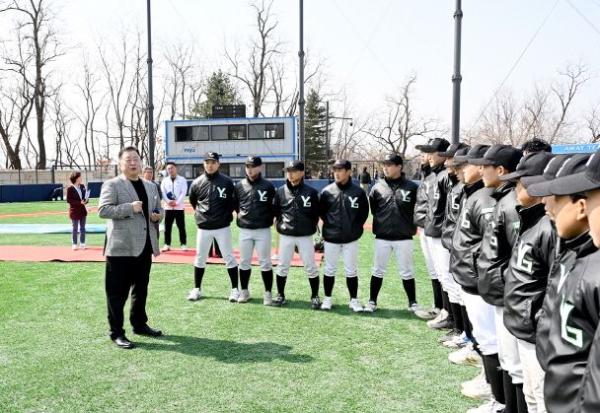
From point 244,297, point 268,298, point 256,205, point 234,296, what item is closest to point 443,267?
point 268,298

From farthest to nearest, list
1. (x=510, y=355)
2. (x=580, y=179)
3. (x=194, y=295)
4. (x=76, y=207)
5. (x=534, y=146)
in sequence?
(x=76, y=207) < (x=194, y=295) < (x=534, y=146) < (x=510, y=355) < (x=580, y=179)

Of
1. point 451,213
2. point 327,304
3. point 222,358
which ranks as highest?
point 451,213

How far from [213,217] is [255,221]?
0.64m

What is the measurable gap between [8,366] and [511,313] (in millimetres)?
4455

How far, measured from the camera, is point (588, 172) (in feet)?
5.47

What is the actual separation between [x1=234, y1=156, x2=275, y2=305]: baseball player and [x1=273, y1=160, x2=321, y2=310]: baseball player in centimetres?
18

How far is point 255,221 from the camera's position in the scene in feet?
23.1

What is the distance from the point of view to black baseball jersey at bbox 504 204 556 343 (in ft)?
8.55

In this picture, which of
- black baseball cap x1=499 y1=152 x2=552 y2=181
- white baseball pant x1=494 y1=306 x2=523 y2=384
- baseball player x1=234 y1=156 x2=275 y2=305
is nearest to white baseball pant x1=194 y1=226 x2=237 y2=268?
baseball player x1=234 y1=156 x2=275 y2=305

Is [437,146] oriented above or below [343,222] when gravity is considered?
above

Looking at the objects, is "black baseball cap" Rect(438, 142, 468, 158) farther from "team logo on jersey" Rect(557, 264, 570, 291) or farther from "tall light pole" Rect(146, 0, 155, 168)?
"tall light pole" Rect(146, 0, 155, 168)

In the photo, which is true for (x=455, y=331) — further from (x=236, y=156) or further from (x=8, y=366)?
(x=236, y=156)

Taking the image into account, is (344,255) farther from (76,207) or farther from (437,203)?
(76,207)

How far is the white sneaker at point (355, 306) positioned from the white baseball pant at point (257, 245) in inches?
50.4
